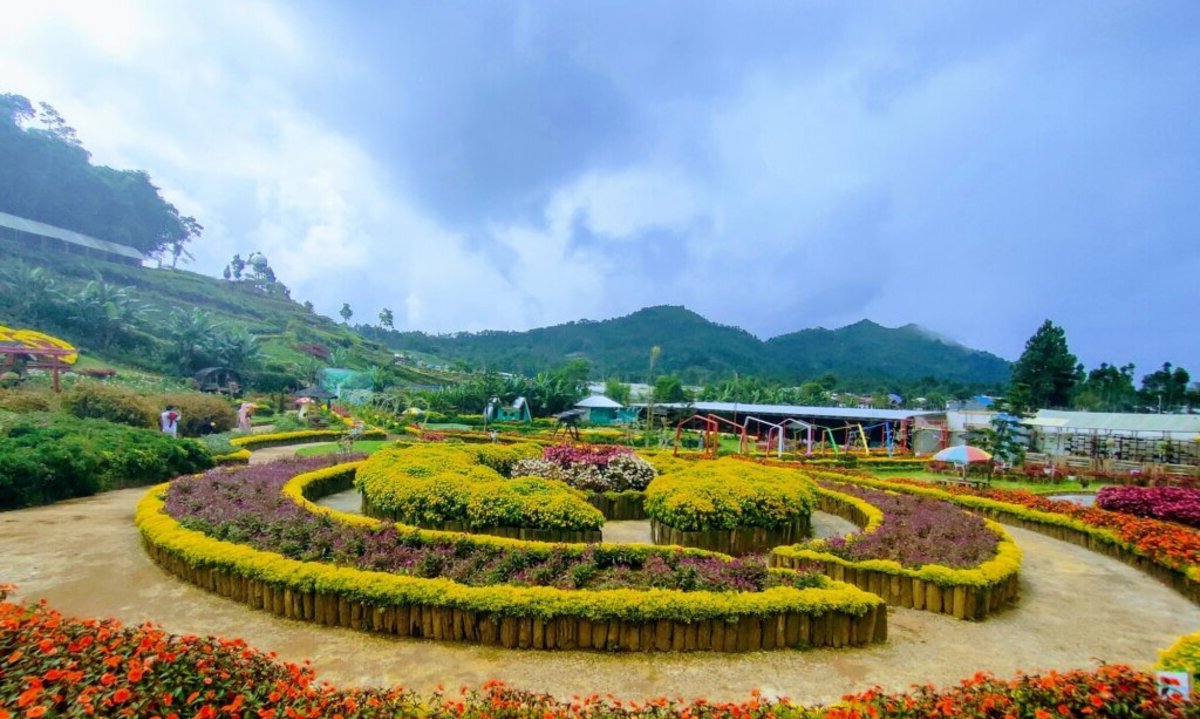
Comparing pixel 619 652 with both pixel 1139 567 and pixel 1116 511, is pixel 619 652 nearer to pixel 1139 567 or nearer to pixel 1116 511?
pixel 1139 567

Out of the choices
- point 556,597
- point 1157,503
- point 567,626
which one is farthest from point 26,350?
point 1157,503

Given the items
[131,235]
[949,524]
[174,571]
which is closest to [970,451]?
[949,524]

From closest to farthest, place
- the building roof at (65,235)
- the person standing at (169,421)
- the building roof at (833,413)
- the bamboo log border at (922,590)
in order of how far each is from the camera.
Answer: the bamboo log border at (922,590)
the person standing at (169,421)
the building roof at (833,413)
the building roof at (65,235)

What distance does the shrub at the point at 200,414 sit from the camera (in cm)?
2545

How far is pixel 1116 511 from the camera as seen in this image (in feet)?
42.1

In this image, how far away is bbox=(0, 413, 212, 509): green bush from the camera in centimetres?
1133

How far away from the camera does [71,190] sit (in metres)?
89.2

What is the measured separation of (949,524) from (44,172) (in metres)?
120

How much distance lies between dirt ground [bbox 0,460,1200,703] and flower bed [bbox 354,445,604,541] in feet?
11.4

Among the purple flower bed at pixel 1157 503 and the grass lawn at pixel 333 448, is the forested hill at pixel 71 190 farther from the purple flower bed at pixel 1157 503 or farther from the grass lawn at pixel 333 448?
the purple flower bed at pixel 1157 503

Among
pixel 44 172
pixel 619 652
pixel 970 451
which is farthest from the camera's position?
pixel 44 172

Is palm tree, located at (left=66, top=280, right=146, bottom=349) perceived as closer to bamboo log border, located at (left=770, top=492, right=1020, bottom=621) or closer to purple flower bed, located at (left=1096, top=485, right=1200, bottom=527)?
bamboo log border, located at (left=770, top=492, right=1020, bottom=621)

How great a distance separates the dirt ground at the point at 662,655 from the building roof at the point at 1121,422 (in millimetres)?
27084

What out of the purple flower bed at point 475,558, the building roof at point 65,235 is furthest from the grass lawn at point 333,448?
the building roof at point 65,235
